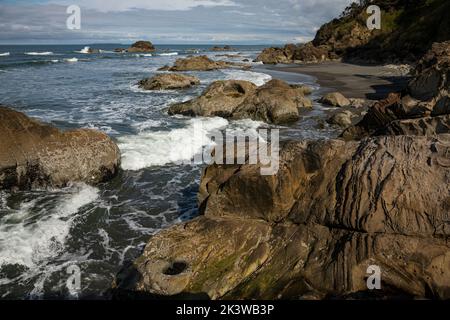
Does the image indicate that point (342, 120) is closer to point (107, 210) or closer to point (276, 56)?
point (107, 210)

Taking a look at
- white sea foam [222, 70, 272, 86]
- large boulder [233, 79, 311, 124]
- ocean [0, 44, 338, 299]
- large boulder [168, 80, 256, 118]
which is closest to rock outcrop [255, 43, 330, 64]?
white sea foam [222, 70, 272, 86]

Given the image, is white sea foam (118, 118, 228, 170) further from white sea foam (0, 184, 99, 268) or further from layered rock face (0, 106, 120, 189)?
white sea foam (0, 184, 99, 268)

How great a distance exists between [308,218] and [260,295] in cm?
144

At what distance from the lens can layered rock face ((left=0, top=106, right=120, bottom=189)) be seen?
964 cm

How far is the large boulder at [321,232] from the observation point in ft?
16.5

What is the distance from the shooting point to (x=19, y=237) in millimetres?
7699

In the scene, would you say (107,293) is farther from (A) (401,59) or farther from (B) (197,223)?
(A) (401,59)

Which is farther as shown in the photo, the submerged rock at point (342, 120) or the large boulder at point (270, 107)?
the large boulder at point (270, 107)

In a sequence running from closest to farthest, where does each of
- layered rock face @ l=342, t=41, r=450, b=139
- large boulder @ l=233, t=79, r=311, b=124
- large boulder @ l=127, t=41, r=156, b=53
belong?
1. layered rock face @ l=342, t=41, r=450, b=139
2. large boulder @ l=233, t=79, r=311, b=124
3. large boulder @ l=127, t=41, r=156, b=53

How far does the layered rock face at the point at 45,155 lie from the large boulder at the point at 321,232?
203 inches

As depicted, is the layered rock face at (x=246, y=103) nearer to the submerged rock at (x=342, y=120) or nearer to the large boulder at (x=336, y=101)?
the large boulder at (x=336, y=101)

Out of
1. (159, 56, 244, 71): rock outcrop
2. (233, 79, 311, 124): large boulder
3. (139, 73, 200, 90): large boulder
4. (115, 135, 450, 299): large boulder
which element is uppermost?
(159, 56, 244, 71): rock outcrop

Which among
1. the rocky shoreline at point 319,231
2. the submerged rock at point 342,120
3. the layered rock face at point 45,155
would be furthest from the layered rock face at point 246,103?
the rocky shoreline at point 319,231

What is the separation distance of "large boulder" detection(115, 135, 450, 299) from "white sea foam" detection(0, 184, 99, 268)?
243 centimetres
